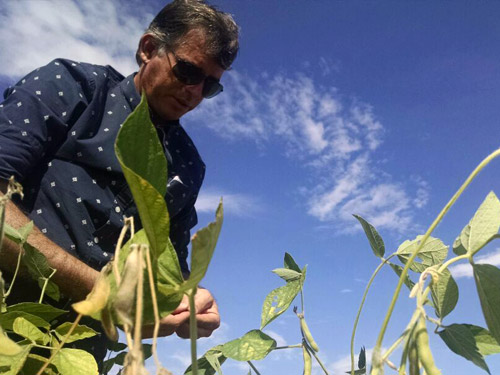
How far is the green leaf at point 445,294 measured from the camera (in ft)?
1.25

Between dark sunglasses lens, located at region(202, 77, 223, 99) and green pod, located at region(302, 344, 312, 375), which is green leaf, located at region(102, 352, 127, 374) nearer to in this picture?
green pod, located at region(302, 344, 312, 375)

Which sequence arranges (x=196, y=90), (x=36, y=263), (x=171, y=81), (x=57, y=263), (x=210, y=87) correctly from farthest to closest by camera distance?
(x=210, y=87) → (x=196, y=90) → (x=171, y=81) → (x=57, y=263) → (x=36, y=263)

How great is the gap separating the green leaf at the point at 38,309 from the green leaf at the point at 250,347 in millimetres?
184

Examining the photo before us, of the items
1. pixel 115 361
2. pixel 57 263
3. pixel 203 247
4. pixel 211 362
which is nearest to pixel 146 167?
pixel 203 247

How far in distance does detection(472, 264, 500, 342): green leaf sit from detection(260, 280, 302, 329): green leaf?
11.1 inches

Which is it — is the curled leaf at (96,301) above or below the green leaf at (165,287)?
below

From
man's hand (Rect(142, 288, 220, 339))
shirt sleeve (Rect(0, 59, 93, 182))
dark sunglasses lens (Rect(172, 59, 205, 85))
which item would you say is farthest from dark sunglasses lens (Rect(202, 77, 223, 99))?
man's hand (Rect(142, 288, 220, 339))

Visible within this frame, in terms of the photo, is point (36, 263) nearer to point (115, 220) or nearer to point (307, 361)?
point (307, 361)

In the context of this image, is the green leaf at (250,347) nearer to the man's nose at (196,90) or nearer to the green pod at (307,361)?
the green pod at (307,361)

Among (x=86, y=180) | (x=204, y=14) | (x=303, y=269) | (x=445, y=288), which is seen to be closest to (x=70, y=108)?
(x=86, y=180)

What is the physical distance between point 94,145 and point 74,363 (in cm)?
139

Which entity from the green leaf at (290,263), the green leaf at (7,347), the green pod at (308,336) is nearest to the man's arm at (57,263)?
the green leaf at (290,263)

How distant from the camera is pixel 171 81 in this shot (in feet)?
A: 7.41

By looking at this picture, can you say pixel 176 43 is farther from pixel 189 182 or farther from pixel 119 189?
pixel 119 189
